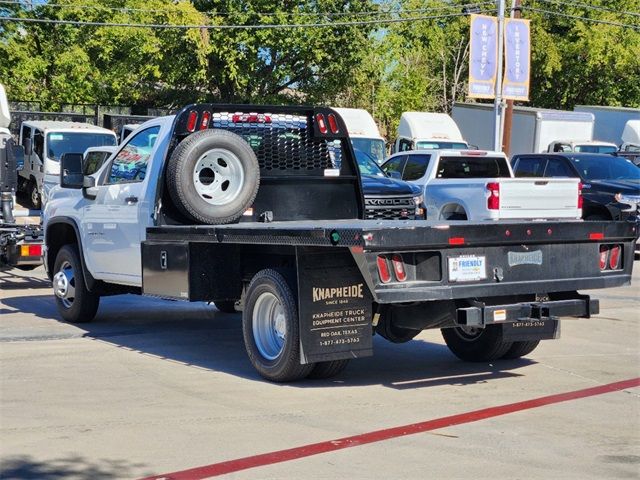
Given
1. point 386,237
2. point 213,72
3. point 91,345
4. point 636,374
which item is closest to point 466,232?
point 386,237

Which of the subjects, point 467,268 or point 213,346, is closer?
point 467,268

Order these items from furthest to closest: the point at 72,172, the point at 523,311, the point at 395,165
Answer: the point at 395,165 → the point at 72,172 → the point at 523,311

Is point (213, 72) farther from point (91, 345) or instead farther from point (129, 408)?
point (129, 408)

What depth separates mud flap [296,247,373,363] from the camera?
7883 millimetres

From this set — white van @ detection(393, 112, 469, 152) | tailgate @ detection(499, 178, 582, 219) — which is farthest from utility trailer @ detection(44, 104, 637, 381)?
white van @ detection(393, 112, 469, 152)

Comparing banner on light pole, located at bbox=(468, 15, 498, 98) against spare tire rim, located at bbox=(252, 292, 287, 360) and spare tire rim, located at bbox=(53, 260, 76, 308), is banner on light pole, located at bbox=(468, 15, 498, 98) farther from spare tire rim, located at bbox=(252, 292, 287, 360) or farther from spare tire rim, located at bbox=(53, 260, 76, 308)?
spare tire rim, located at bbox=(252, 292, 287, 360)

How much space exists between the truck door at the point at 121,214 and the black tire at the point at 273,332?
6.04ft

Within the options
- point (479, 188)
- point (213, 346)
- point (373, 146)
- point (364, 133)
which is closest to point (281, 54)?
point (364, 133)

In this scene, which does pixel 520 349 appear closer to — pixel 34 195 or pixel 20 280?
pixel 20 280

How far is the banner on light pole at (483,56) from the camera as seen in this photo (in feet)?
99.8

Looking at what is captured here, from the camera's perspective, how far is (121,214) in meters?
10.5

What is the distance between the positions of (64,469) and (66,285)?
5.87 m

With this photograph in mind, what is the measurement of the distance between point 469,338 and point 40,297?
6.64m

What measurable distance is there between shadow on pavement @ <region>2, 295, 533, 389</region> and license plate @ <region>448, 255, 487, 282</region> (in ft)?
3.64
